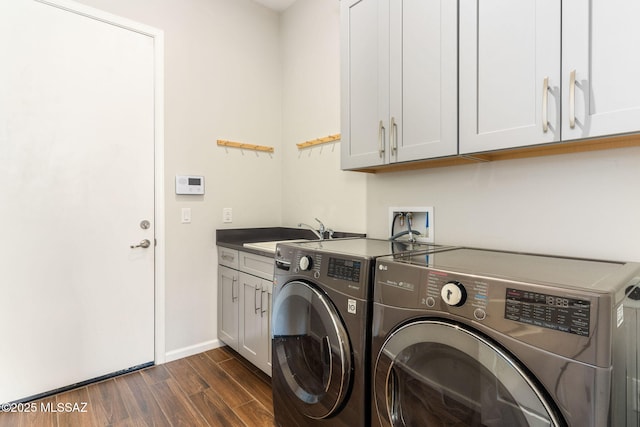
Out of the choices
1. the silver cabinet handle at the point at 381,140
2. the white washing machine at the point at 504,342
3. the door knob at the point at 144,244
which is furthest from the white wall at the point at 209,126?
the white washing machine at the point at 504,342

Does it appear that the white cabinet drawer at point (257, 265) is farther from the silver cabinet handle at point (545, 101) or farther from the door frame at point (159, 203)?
the silver cabinet handle at point (545, 101)

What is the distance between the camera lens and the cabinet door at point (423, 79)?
4.76ft

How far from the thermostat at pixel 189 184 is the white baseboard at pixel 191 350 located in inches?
47.9

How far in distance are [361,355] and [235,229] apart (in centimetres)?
181

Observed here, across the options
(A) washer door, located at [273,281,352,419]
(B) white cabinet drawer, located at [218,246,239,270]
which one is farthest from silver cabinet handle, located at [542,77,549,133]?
(B) white cabinet drawer, located at [218,246,239,270]

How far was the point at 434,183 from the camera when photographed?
1.82 m

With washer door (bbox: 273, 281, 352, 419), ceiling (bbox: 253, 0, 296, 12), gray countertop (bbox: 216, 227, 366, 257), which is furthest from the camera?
ceiling (bbox: 253, 0, 296, 12)

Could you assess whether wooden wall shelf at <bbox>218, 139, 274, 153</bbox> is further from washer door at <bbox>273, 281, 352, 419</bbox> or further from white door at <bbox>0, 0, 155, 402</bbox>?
Answer: washer door at <bbox>273, 281, 352, 419</bbox>

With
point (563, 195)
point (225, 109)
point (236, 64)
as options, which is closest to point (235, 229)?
point (225, 109)

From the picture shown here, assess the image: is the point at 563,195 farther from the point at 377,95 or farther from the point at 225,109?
the point at 225,109

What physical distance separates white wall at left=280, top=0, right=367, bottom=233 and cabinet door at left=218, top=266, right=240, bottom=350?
0.75 meters

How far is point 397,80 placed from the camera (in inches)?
65.2

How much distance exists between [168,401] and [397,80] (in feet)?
7.33

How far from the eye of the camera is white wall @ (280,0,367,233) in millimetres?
2434
